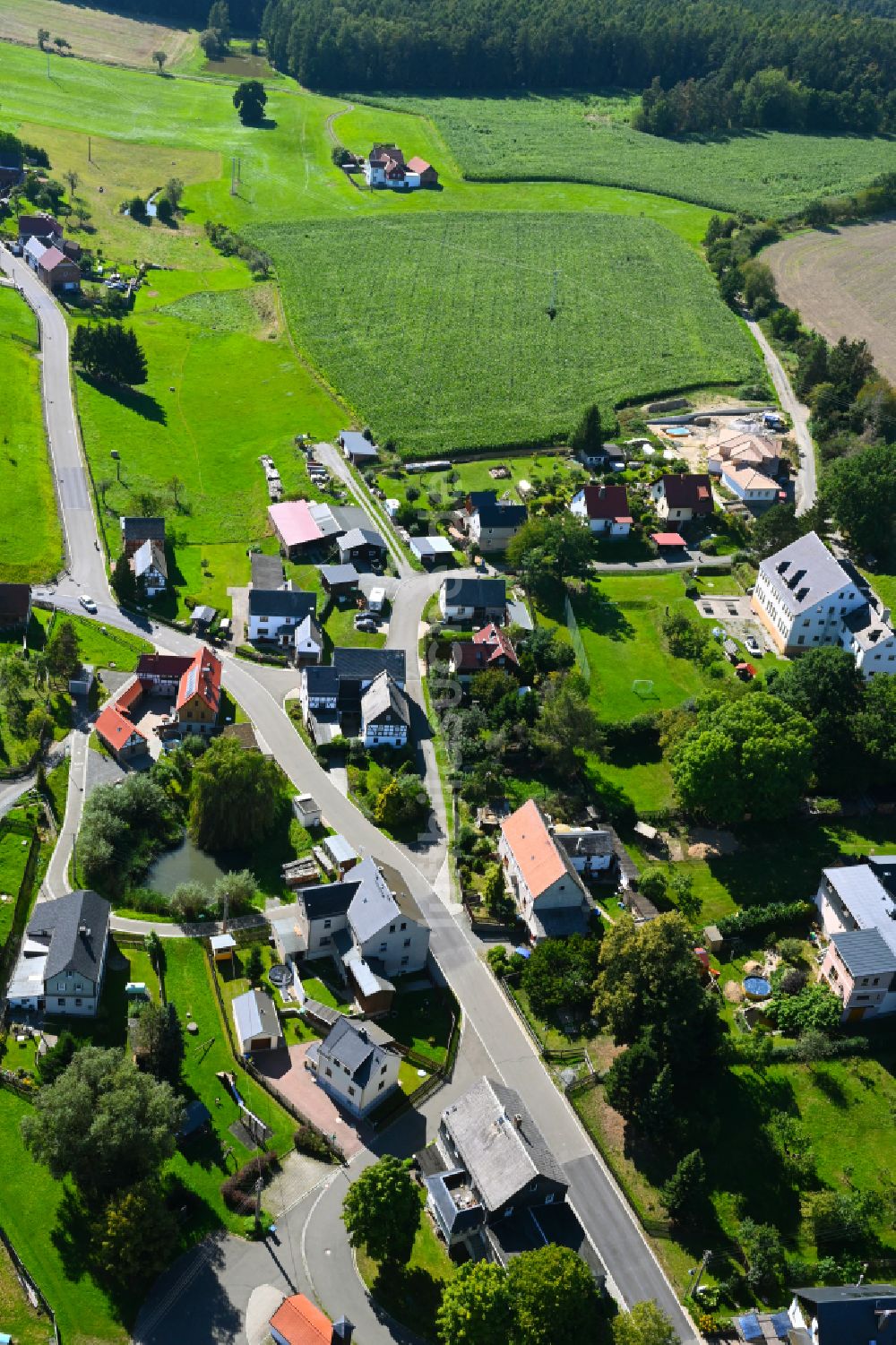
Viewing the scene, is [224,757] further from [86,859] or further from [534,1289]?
[534,1289]

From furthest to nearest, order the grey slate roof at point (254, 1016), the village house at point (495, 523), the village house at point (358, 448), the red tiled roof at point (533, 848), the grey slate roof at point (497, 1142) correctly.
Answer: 1. the village house at point (358, 448)
2. the village house at point (495, 523)
3. the red tiled roof at point (533, 848)
4. the grey slate roof at point (254, 1016)
5. the grey slate roof at point (497, 1142)

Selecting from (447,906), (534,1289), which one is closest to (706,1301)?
(534,1289)

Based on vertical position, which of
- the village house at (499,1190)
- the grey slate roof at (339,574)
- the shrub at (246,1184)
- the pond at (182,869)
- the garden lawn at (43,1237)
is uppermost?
the village house at (499,1190)

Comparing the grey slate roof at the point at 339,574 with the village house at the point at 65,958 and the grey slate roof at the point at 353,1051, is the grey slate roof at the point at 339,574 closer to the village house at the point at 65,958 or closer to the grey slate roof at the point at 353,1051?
the village house at the point at 65,958

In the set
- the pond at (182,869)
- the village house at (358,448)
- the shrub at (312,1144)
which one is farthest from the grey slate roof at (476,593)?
the shrub at (312,1144)

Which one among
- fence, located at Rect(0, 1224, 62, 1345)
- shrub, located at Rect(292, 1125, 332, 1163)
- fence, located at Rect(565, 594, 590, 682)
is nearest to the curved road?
shrub, located at Rect(292, 1125, 332, 1163)

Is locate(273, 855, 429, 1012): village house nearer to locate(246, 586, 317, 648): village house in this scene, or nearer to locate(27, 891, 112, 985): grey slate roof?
locate(27, 891, 112, 985): grey slate roof
